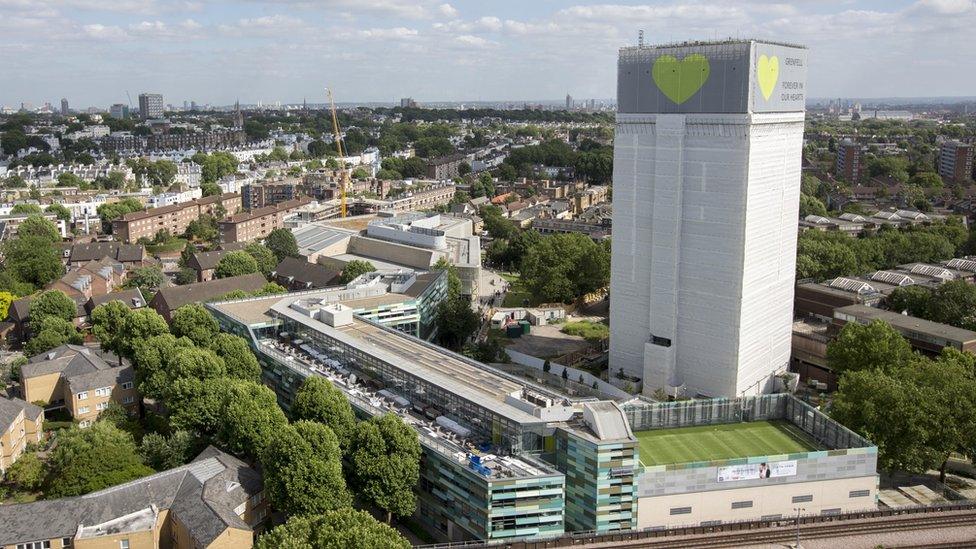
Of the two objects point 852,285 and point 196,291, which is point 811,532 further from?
point 196,291

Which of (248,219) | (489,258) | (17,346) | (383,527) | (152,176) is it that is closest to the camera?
(383,527)

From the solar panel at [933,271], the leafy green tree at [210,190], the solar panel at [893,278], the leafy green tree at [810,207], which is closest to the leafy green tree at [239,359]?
the solar panel at [893,278]

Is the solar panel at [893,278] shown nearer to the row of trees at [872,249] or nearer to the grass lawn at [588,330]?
the row of trees at [872,249]

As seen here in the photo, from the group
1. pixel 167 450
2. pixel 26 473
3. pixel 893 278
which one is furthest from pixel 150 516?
pixel 893 278

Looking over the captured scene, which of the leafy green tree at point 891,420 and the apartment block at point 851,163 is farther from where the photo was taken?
the apartment block at point 851,163

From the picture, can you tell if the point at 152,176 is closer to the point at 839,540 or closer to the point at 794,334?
the point at 794,334

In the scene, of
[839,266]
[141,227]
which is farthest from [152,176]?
[839,266]
